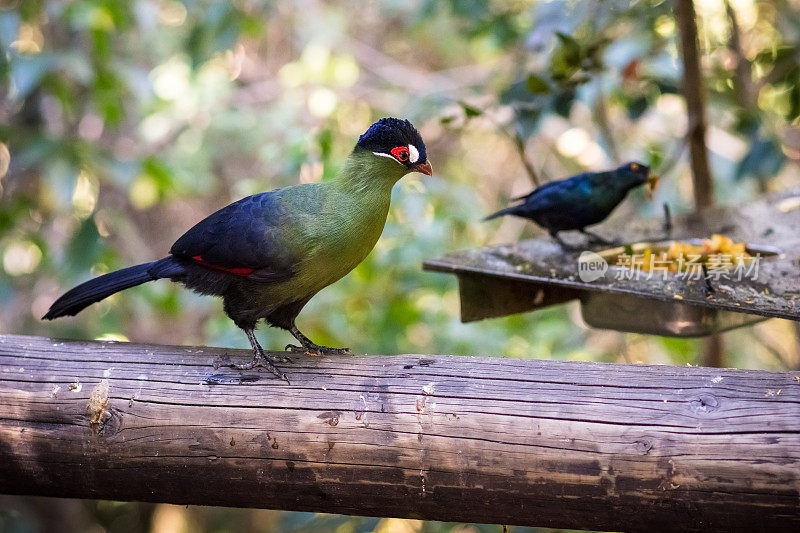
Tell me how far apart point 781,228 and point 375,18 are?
430 cm

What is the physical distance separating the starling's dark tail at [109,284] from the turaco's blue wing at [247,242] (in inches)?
2.9

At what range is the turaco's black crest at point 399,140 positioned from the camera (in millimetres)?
1979

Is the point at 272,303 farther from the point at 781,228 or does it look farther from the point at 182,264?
the point at 781,228

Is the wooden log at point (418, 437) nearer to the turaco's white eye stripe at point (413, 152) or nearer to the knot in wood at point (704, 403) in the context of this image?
the knot in wood at point (704, 403)

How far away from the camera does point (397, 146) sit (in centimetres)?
200

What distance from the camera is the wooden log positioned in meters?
1.53

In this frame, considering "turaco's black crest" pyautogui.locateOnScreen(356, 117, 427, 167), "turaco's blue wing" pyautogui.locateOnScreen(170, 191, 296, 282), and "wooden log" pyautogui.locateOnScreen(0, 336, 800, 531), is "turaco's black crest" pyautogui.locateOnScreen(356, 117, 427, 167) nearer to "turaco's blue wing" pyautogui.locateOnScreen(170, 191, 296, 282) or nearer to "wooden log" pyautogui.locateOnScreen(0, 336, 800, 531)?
"turaco's blue wing" pyautogui.locateOnScreen(170, 191, 296, 282)

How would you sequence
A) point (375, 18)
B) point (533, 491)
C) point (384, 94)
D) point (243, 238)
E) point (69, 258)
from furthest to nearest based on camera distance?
1. point (375, 18)
2. point (384, 94)
3. point (69, 258)
4. point (243, 238)
5. point (533, 491)

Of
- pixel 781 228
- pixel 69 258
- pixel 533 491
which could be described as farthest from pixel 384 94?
pixel 533 491

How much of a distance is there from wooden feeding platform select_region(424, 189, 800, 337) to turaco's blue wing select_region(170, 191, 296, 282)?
0.49 m

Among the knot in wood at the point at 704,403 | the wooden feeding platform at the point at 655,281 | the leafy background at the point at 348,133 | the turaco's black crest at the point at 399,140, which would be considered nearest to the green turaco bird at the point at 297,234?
the turaco's black crest at the point at 399,140

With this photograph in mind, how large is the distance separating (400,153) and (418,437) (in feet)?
2.40

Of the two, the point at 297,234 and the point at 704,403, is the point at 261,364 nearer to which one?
the point at 297,234

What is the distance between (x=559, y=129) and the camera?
510cm
